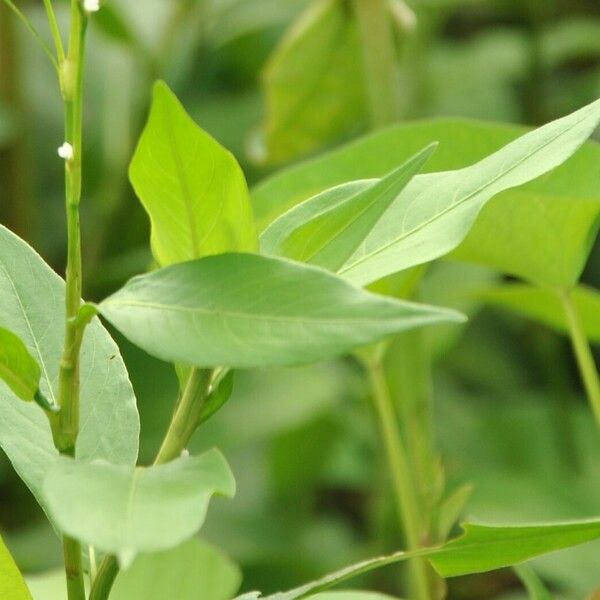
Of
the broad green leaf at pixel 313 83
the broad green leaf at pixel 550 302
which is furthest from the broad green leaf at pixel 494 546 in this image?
the broad green leaf at pixel 313 83

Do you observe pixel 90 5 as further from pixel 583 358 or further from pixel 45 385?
pixel 583 358

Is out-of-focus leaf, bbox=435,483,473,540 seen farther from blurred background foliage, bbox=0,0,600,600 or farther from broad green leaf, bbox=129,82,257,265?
blurred background foliage, bbox=0,0,600,600

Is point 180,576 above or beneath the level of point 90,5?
beneath

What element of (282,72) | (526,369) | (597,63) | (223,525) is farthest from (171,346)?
(597,63)

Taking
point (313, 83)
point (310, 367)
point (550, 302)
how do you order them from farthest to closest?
point (310, 367) → point (313, 83) → point (550, 302)

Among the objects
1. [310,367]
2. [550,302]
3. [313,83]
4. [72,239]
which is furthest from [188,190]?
[310,367]

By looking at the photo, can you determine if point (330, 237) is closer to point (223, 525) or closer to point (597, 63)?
point (223, 525)
